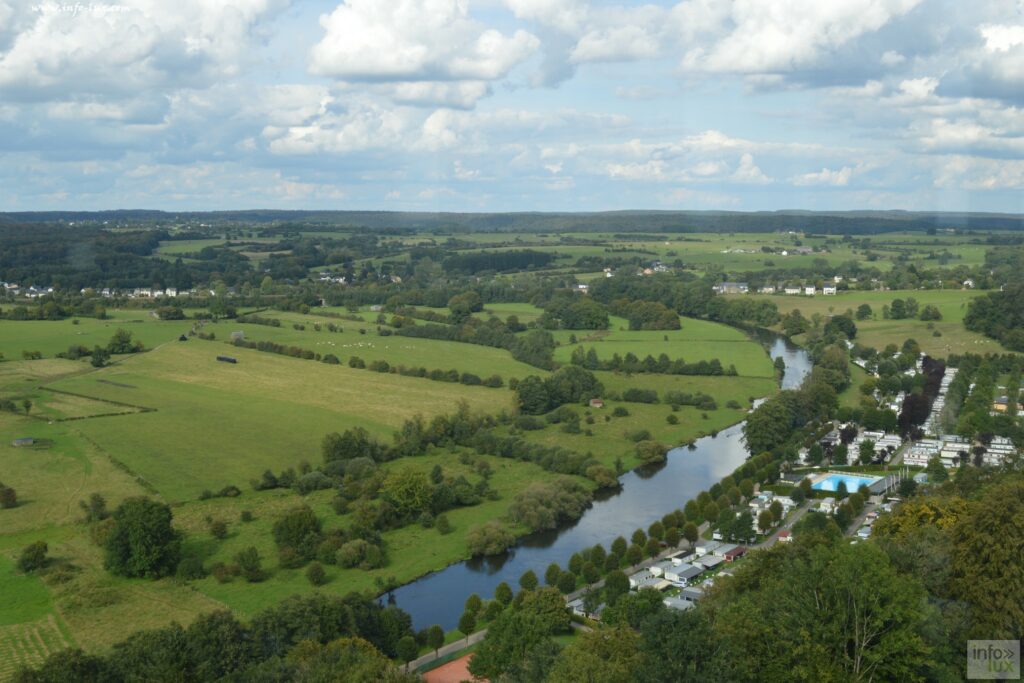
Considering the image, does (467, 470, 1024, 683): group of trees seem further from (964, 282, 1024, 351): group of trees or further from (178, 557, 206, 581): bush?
(964, 282, 1024, 351): group of trees

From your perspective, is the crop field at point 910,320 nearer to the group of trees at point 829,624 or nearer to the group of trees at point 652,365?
the group of trees at point 652,365

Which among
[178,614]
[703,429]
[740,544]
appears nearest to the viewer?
[178,614]

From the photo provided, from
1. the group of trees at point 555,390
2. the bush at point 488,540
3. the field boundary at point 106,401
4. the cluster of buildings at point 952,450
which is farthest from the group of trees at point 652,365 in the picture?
the bush at point 488,540

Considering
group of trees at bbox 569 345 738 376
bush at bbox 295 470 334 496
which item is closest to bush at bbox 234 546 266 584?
bush at bbox 295 470 334 496

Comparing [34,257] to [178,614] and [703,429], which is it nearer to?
[703,429]

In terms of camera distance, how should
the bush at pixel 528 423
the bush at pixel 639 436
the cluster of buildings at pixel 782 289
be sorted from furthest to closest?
the cluster of buildings at pixel 782 289
the bush at pixel 528 423
the bush at pixel 639 436

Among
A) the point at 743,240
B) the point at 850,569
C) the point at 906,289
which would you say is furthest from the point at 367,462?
the point at 743,240
